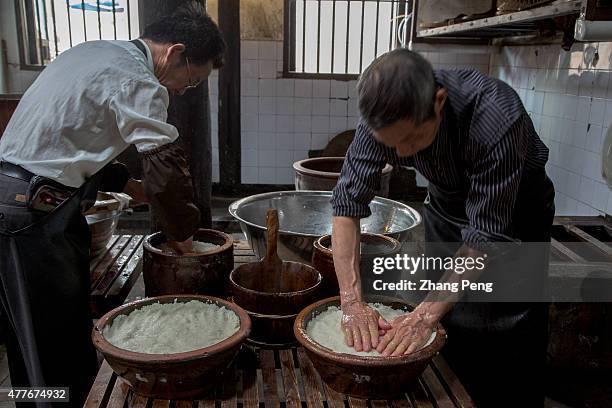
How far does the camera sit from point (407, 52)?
1.47m

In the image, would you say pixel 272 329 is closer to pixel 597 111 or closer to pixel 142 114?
pixel 142 114

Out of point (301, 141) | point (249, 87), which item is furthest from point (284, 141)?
point (249, 87)

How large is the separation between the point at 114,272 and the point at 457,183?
1.61 m

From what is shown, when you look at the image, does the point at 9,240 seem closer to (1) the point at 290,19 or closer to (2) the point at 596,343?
(2) the point at 596,343

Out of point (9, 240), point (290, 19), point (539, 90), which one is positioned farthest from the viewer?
point (290, 19)

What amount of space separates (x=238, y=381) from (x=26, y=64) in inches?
235

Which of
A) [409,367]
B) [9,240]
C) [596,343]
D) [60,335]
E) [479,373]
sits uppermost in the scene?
[9,240]

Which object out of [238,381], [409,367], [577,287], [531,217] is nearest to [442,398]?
[409,367]

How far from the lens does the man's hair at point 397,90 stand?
1.40 metres

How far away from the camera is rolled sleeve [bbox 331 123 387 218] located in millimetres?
1834

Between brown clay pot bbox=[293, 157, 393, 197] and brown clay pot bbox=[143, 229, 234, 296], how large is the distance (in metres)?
1.48

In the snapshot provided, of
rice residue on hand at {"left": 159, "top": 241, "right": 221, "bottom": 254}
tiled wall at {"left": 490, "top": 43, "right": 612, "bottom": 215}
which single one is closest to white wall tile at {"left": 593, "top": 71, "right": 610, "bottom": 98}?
tiled wall at {"left": 490, "top": 43, "right": 612, "bottom": 215}

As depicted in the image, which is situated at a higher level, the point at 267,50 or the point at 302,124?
the point at 267,50

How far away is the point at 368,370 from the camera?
150cm
